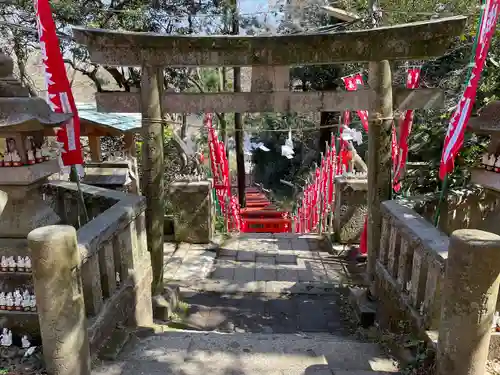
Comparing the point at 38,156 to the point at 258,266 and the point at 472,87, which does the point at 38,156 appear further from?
the point at 258,266

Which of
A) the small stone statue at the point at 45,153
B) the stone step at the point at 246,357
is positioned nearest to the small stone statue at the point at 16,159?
the small stone statue at the point at 45,153

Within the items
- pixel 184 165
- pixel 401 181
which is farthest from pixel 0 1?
pixel 401 181

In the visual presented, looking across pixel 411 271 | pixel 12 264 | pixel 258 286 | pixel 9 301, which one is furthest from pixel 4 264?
pixel 258 286

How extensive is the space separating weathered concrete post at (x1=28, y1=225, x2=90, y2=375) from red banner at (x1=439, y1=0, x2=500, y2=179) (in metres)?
3.81

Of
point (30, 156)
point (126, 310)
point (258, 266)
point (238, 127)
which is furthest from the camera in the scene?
A: point (238, 127)

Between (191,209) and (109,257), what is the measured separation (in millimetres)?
4808

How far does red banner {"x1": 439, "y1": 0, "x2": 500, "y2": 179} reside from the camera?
12.5 ft

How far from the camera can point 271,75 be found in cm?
564

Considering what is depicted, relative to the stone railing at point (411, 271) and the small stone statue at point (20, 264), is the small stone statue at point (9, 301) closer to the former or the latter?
the small stone statue at point (20, 264)

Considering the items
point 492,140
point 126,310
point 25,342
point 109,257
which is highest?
point 492,140

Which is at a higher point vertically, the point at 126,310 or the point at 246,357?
the point at 126,310

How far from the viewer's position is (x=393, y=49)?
17.3 feet

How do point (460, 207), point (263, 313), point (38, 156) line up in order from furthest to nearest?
point (263, 313) → point (460, 207) → point (38, 156)

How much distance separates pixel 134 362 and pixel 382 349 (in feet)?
8.14
